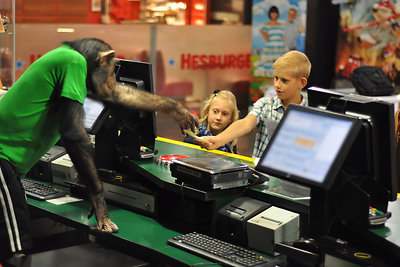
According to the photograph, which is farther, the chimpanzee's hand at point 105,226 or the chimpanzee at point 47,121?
the chimpanzee's hand at point 105,226

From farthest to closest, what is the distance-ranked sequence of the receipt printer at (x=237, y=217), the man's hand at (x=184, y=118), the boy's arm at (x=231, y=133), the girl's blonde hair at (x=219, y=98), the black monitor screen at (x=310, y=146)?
the girl's blonde hair at (x=219, y=98) → the boy's arm at (x=231, y=133) → the man's hand at (x=184, y=118) → the receipt printer at (x=237, y=217) → the black monitor screen at (x=310, y=146)

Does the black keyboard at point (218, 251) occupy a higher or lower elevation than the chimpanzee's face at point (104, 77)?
lower

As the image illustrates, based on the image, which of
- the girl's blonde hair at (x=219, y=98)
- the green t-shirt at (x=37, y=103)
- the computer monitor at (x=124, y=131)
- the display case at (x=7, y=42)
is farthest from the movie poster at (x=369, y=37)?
the green t-shirt at (x=37, y=103)

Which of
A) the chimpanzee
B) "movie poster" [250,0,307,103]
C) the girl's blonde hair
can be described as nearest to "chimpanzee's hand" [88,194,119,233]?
the chimpanzee

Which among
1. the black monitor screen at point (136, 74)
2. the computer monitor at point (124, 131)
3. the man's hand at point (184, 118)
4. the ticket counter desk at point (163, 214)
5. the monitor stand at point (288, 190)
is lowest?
the ticket counter desk at point (163, 214)

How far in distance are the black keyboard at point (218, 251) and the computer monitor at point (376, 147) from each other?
55 cm

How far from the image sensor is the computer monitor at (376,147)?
2252 millimetres

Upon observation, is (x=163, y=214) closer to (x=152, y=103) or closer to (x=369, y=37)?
(x=152, y=103)

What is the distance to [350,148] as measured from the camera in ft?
7.07

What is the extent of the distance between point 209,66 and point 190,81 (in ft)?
1.64

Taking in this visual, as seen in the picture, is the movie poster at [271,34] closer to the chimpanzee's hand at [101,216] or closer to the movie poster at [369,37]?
the movie poster at [369,37]

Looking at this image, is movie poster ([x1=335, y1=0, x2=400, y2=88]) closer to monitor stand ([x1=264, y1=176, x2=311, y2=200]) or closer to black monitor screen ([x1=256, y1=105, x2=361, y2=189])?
monitor stand ([x1=264, y1=176, x2=311, y2=200])

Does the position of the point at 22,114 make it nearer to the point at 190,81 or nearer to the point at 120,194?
the point at 120,194

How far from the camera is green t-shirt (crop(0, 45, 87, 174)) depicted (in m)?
2.61
